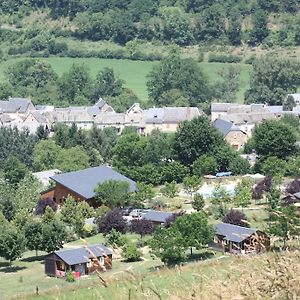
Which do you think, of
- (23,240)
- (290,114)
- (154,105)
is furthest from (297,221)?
(154,105)

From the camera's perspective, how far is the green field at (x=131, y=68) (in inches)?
2274

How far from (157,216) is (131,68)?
131 feet

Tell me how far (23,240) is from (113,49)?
46.6 meters

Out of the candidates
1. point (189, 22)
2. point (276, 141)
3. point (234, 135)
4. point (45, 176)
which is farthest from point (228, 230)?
point (189, 22)

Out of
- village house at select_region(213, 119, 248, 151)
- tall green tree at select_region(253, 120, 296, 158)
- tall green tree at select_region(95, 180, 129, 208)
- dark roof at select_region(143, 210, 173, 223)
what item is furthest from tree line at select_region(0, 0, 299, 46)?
dark roof at select_region(143, 210, 173, 223)

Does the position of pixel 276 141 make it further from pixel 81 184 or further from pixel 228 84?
pixel 228 84

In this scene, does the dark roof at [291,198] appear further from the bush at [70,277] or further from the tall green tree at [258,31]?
the tall green tree at [258,31]

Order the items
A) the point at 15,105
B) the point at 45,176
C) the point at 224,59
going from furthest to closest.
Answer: the point at 224,59 < the point at 15,105 < the point at 45,176

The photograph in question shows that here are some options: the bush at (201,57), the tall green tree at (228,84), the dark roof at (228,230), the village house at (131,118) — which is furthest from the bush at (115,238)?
the bush at (201,57)

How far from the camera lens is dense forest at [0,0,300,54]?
65562 millimetres

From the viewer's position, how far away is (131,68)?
61812 millimetres

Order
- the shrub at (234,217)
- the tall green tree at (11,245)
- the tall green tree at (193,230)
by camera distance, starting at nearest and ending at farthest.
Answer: the tall green tree at (193,230) < the tall green tree at (11,245) < the shrub at (234,217)

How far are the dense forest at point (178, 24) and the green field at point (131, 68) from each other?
2.55 meters

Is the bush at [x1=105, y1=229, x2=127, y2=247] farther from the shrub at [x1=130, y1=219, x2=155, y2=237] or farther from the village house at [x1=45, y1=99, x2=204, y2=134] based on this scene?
the village house at [x1=45, y1=99, x2=204, y2=134]
